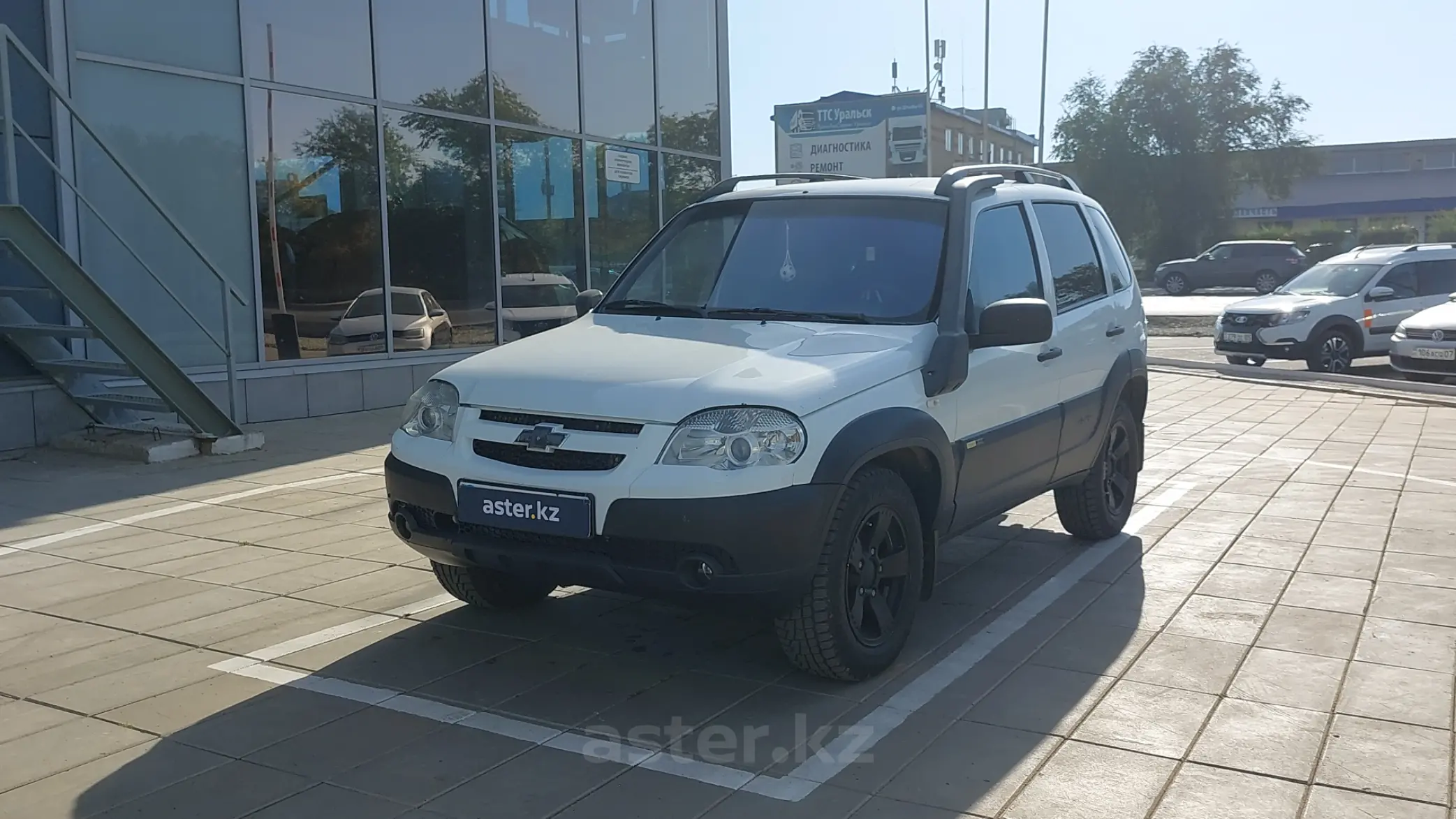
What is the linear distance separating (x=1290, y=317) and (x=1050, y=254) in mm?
13028

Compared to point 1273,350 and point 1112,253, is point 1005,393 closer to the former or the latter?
point 1112,253

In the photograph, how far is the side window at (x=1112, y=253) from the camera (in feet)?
22.7

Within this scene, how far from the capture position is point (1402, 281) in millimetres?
17766

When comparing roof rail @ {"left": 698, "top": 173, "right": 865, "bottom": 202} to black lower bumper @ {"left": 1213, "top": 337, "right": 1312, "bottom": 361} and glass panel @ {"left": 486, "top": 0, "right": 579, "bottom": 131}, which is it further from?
black lower bumper @ {"left": 1213, "top": 337, "right": 1312, "bottom": 361}

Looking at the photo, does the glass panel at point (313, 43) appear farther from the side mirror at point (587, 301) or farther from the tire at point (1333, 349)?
the tire at point (1333, 349)

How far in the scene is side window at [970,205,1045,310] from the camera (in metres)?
5.37

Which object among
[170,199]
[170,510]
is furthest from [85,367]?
[170,510]

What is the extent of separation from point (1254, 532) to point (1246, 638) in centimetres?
221

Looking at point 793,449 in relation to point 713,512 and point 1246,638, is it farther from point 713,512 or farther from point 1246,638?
point 1246,638

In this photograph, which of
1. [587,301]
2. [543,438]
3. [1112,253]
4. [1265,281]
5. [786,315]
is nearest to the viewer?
[543,438]

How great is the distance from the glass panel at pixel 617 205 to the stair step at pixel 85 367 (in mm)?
6854

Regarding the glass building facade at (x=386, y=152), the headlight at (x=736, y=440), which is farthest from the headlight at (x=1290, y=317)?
the headlight at (x=736, y=440)

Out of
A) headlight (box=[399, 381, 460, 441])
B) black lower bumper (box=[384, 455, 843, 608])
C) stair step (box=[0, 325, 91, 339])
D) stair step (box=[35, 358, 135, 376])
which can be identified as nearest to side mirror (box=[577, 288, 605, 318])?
headlight (box=[399, 381, 460, 441])

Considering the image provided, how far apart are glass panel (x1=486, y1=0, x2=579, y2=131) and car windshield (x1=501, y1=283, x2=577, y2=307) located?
189 cm
